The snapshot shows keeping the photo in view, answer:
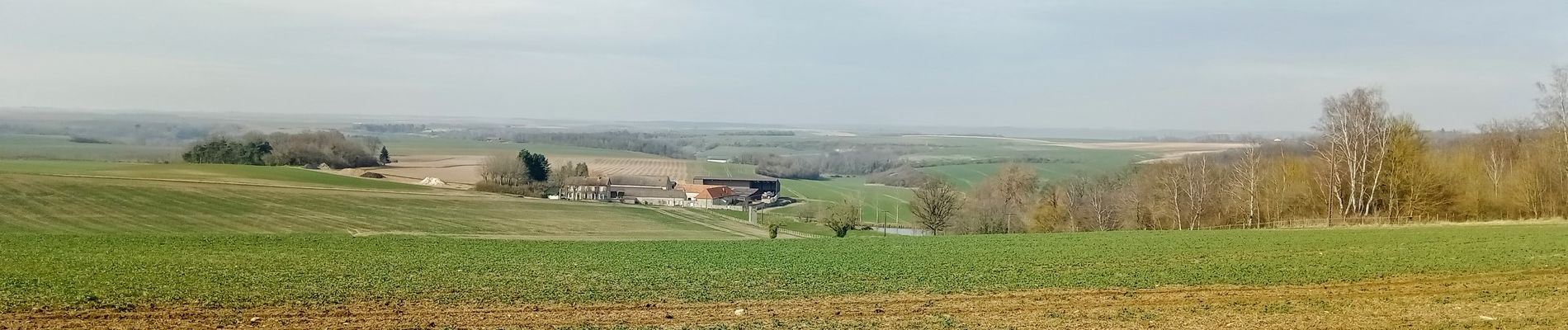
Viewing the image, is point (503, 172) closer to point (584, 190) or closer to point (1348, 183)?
point (584, 190)

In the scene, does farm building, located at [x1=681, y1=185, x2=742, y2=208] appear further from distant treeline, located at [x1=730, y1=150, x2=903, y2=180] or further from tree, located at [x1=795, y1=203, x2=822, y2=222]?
distant treeline, located at [x1=730, y1=150, x2=903, y2=180]

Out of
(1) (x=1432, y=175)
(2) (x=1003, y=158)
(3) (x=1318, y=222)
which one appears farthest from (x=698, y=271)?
(2) (x=1003, y=158)

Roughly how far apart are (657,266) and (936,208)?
34.0 metres

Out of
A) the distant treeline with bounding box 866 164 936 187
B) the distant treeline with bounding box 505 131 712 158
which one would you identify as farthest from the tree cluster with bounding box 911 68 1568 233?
the distant treeline with bounding box 505 131 712 158

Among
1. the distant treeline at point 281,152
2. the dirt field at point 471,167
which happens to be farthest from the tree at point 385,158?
the dirt field at point 471,167

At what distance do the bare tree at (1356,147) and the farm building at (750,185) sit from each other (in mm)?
39421

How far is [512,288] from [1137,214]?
41.5 m

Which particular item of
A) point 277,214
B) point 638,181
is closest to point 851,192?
point 638,181

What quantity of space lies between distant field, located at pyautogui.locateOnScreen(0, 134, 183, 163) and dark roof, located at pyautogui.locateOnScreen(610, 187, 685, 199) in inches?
1224

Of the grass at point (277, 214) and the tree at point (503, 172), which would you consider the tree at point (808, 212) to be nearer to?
the grass at point (277, 214)

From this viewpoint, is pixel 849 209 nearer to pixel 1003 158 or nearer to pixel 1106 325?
pixel 1003 158

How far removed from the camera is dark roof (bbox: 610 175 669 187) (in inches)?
2911

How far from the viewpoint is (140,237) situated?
2636 cm

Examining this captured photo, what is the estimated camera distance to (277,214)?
40750 mm
